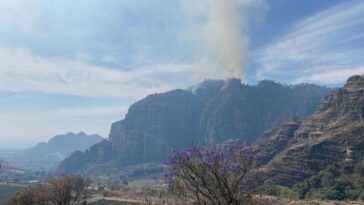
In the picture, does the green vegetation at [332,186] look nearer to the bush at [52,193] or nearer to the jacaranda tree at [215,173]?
the bush at [52,193]

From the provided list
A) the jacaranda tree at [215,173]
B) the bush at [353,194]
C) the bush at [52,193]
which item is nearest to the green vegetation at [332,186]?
the bush at [353,194]

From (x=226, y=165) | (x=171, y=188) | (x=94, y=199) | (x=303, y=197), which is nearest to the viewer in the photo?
(x=226, y=165)

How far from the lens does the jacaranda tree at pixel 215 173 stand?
2148 cm

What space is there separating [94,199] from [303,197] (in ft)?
274

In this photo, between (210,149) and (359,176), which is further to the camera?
(359,176)

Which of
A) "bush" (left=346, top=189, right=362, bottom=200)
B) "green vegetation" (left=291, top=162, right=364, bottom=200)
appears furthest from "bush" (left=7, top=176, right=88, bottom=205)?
"green vegetation" (left=291, top=162, right=364, bottom=200)

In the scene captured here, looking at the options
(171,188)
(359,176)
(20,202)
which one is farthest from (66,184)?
(359,176)

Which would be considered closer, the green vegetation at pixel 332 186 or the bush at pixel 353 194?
the bush at pixel 353 194

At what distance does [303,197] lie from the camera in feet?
574

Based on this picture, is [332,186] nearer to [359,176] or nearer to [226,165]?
[359,176]

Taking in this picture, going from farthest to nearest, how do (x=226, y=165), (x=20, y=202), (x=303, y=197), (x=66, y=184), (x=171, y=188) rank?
(x=303, y=197), (x=20, y=202), (x=66, y=184), (x=171, y=188), (x=226, y=165)

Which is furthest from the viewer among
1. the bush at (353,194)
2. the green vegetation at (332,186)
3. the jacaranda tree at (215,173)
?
the green vegetation at (332,186)

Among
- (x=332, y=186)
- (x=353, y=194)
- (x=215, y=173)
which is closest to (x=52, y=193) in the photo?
(x=215, y=173)

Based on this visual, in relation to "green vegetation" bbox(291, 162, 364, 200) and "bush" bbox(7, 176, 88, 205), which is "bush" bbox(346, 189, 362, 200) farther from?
"bush" bbox(7, 176, 88, 205)
